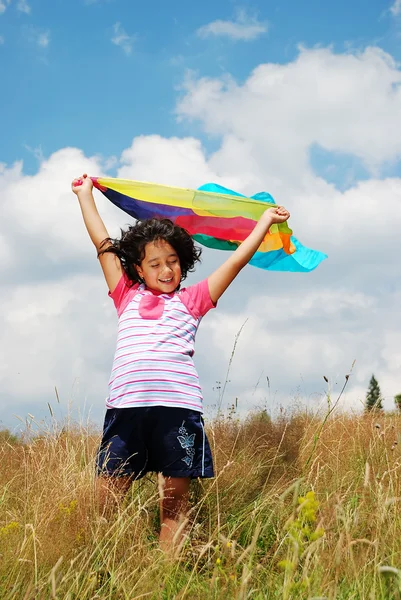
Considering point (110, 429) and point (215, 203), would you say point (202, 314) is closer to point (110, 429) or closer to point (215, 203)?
point (110, 429)

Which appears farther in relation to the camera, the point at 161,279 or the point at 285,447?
the point at 285,447

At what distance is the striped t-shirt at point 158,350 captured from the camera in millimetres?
3777

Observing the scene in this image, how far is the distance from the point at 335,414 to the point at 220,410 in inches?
54.5

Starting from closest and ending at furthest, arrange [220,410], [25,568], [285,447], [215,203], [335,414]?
[25,568]
[215,203]
[285,447]
[220,410]
[335,414]

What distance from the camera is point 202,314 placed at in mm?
4141

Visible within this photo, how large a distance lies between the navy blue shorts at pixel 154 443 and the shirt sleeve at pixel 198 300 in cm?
63

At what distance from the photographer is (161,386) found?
3.77m

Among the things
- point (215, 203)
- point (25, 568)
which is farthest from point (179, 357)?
point (215, 203)

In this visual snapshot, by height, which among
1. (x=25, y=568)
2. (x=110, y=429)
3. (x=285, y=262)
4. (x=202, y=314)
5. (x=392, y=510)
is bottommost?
(x=25, y=568)

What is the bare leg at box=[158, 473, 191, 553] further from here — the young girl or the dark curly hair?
the dark curly hair

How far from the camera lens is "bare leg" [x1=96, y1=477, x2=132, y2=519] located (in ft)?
12.0

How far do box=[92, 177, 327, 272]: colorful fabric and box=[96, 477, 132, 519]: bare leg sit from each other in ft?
6.97

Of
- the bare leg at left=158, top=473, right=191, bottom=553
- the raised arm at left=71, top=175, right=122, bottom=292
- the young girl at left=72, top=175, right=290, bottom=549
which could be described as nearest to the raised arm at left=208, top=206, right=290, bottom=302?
the young girl at left=72, top=175, right=290, bottom=549

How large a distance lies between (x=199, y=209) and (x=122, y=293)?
122 cm
